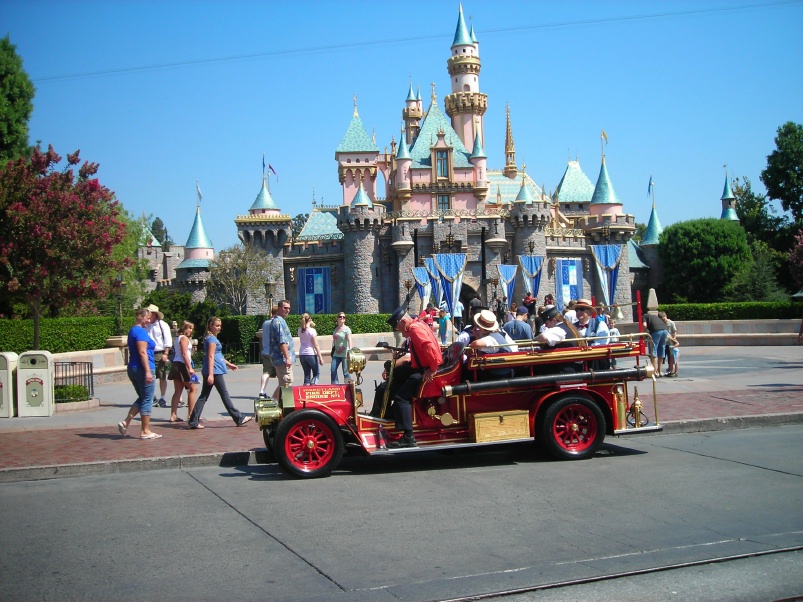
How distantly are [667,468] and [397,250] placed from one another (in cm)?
4137

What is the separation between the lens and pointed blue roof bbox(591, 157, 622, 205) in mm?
55562

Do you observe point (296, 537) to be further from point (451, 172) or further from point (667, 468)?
point (451, 172)

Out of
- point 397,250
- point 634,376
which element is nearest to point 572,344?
point 634,376

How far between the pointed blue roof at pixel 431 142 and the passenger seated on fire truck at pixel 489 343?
45.4 metres

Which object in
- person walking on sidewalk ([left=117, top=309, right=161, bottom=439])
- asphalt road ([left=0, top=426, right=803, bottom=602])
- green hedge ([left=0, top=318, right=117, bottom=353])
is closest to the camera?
asphalt road ([left=0, top=426, right=803, bottom=602])

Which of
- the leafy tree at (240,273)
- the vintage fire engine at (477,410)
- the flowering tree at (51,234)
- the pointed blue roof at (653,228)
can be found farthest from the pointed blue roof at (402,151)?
the vintage fire engine at (477,410)

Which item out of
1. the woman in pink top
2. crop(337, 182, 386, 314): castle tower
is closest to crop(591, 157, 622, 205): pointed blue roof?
crop(337, 182, 386, 314): castle tower

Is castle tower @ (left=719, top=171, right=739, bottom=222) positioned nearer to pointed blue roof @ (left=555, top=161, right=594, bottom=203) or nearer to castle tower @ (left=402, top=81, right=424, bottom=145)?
pointed blue roof @ (left=555, top=161, right=594, bottom=203)

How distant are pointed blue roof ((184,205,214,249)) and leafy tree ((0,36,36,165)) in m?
26.2

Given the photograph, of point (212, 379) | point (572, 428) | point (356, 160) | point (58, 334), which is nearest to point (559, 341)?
point (572, 428)

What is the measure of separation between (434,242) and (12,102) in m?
25.8

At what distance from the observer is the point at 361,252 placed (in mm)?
49094

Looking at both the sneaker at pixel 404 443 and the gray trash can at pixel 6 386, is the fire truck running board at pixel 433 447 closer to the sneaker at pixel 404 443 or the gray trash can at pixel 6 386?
the sneaker at pixel 404 443

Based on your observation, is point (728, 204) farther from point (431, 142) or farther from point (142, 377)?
point (142, 377)
